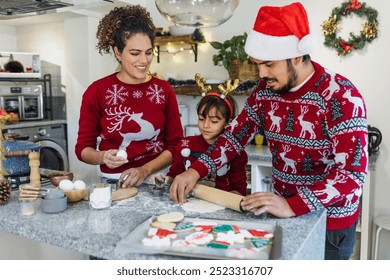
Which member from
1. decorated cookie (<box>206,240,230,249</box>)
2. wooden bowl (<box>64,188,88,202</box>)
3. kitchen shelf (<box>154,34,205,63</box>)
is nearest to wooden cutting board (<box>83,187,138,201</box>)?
wooden bowl (<box>64,188,88,202</box>)

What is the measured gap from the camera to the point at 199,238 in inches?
37.0

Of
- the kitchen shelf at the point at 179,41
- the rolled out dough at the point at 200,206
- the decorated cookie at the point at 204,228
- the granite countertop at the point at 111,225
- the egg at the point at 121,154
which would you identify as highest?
the kitchen shelf at the point at 179,41

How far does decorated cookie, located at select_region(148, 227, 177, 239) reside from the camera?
3.15 feet

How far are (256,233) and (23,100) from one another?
3286 mm

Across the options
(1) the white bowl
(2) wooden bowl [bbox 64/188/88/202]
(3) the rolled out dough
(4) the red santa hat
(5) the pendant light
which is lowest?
(3) the rolled out dough

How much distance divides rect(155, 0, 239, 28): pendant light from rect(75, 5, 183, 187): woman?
0.25m

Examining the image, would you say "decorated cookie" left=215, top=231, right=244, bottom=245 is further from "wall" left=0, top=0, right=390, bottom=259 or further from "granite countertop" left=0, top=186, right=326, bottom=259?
"wall" left=0, top=0, right=390, bottom=259

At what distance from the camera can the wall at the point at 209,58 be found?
285 cm

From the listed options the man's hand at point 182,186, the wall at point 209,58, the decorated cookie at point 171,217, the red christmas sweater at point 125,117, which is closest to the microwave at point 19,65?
the wall at point 209,58

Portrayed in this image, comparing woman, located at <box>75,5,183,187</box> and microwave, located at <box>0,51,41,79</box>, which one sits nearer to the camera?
woman, located at <box>75,5,183,187</box>

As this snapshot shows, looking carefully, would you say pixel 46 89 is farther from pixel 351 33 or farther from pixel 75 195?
pixel 75 195

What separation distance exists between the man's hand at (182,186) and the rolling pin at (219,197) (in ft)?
Result: 0.08

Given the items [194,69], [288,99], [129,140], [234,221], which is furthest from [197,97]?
[234,221]

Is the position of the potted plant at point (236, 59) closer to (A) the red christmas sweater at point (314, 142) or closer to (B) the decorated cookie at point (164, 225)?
(A) the red christmas sweater at point (314, 142)
